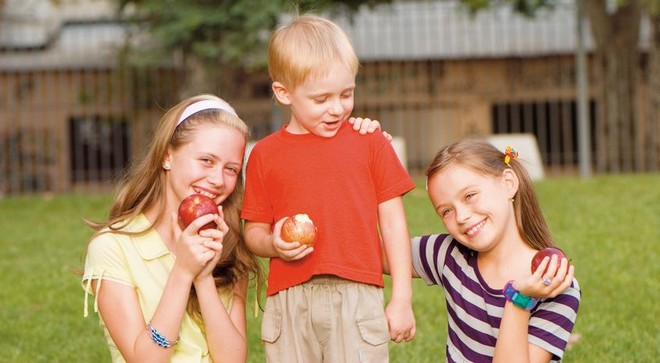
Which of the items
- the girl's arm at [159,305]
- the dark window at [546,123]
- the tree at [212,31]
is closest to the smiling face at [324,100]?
the girl's arm at [159,305]

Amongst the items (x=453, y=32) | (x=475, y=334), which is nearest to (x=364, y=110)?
(x=453, y=32)

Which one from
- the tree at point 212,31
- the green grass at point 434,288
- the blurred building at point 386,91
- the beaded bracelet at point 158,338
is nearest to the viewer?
the beaded bracelet at point 158,338

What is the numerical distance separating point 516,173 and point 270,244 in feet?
3.04

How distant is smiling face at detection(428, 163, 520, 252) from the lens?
3930 millimetres

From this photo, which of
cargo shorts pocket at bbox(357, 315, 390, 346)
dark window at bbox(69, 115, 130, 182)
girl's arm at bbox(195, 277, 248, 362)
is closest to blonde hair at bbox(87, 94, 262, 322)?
girl's arm at bbox(195, 277, 248, 362)

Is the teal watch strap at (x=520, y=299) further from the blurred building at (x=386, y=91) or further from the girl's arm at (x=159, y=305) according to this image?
the blurred building at (x=386, y=91)

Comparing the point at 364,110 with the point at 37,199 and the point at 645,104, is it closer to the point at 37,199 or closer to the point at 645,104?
the point at 645,104

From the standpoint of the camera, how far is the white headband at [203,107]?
4.12 meters

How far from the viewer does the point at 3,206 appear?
1334cm

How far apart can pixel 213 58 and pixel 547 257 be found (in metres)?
12.0

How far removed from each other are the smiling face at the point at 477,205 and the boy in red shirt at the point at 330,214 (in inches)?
6.3

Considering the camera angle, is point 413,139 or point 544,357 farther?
point 413,139

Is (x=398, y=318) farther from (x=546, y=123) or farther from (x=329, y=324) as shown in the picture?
(x=546, y=123)

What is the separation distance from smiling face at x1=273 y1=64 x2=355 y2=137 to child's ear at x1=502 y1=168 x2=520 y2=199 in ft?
2.00
